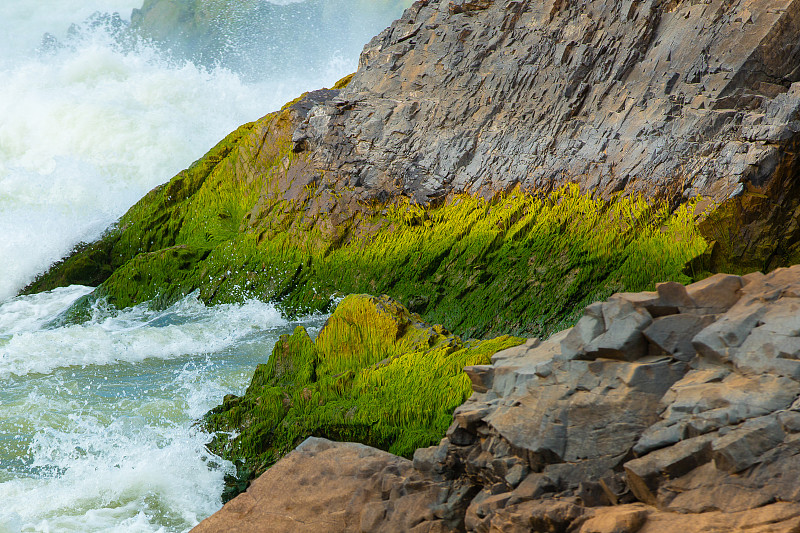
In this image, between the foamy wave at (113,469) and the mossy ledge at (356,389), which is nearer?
the foamy wave at (113,469)

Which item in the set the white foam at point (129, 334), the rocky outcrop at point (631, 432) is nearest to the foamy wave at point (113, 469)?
the rocky outcrop at point (631, 432)

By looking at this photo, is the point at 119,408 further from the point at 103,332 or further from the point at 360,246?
the point at 360,246

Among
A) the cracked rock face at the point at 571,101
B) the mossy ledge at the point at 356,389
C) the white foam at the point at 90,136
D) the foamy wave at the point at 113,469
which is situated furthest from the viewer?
the white foam at the point at 90,136

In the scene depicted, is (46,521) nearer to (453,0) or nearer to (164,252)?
(164,252)

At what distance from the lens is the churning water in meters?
4.10

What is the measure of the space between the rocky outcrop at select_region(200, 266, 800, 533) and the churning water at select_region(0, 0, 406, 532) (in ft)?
4.00

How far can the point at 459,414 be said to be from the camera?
3037 millimetres

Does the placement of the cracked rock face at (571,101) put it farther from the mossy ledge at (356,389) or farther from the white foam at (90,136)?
the white foam at (90,136)

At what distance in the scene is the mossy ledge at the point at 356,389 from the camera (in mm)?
4051

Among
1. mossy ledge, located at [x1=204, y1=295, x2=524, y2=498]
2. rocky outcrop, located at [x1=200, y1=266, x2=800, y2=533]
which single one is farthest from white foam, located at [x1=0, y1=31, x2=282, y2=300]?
rocky outcrop, located at [x1=200, y1=266, x2=800, y2=533]

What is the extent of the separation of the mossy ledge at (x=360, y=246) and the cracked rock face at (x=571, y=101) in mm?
265

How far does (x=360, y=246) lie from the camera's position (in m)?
7.41

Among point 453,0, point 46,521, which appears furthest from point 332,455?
point 453,0

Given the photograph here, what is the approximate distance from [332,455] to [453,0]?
6.08 meters
